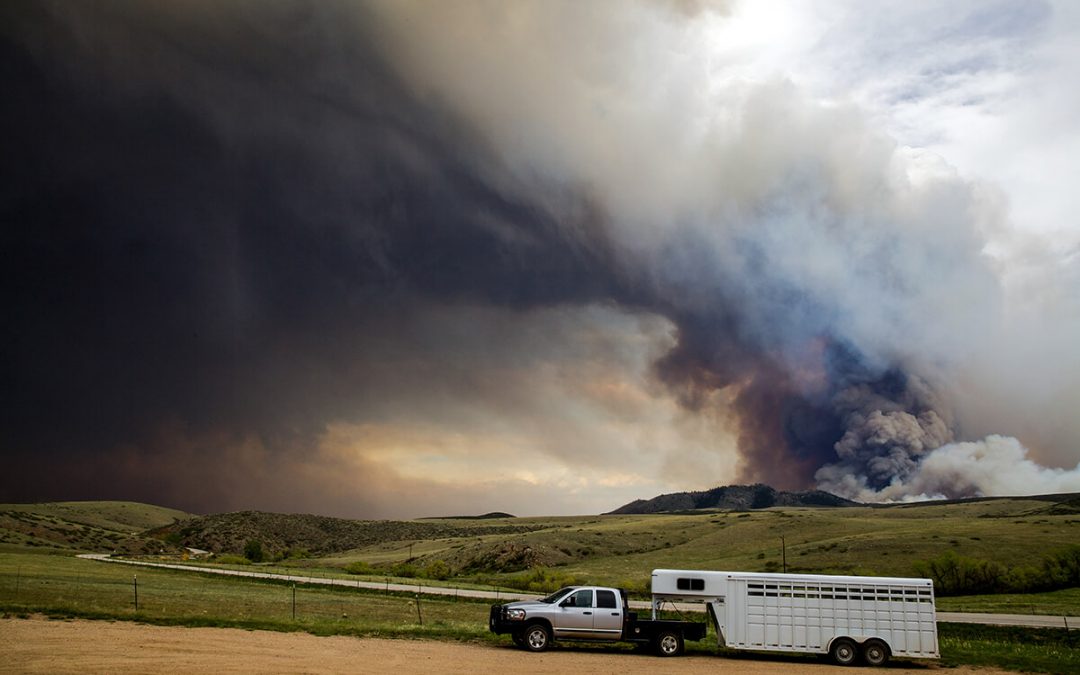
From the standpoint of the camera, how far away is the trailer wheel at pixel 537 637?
29.8m

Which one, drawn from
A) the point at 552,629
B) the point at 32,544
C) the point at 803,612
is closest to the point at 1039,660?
the point at 803,612

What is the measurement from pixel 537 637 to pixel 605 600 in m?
3.11

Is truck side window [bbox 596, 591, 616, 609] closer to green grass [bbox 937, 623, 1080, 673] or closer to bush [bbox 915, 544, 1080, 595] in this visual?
green grass [bbox 937, 623, 1080, 673]

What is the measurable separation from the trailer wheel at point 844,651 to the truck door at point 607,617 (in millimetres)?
8679

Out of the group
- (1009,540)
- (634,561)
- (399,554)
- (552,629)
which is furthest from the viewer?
(399,554)

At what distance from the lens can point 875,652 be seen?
30375 millimetres

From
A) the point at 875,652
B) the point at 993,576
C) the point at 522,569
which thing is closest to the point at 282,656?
the point at 875,652

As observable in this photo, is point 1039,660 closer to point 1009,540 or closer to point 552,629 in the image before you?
point 552,629

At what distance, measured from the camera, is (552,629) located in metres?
30.2

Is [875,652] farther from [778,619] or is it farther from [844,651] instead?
[778,619]

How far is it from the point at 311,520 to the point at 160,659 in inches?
6928

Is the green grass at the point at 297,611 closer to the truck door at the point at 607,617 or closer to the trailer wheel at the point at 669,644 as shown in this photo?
the trailer wheel at the point at 669,644

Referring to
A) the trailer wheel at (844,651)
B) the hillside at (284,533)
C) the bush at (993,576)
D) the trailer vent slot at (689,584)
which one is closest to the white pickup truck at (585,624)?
the trailer vent slot at (689,584)

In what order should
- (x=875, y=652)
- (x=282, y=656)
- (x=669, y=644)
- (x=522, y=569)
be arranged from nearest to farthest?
(x=282, y=656), (x=875, y=652), (x=669, y=644), (x=522, y=569)
